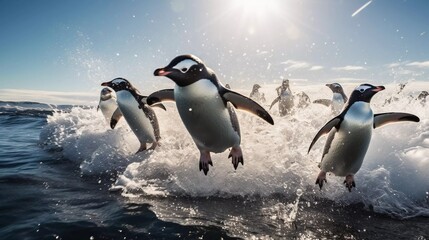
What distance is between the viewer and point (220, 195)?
5559 millimetres

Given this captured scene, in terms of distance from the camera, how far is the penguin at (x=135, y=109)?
7590mm

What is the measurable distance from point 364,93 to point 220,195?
8.81ft

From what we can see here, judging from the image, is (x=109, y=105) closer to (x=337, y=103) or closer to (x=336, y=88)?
(x=337, y=103)

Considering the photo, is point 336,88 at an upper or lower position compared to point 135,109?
upper

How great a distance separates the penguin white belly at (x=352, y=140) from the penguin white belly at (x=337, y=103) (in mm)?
7465

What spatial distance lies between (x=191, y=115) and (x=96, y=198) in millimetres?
1994

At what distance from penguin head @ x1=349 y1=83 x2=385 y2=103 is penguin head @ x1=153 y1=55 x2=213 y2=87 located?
2.46 metres

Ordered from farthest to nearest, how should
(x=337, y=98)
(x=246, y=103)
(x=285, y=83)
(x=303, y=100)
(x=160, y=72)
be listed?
(x=303, y=100) < (x=285, y=83) < (x=337, y=98) < (x=246, y=103) < (x=160, y=72)

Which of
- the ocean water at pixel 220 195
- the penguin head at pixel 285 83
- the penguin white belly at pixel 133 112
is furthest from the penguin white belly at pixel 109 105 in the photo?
the penguin head at pixel 285 83

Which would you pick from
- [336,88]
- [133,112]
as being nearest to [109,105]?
[133,112]

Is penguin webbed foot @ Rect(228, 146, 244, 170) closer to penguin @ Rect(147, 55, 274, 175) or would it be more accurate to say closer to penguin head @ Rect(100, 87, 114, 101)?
penguin @ Rect(147, 55, 274, 175)

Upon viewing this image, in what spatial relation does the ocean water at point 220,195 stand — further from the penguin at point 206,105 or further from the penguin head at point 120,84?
the penguin head at point 120,84

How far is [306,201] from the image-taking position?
541cm

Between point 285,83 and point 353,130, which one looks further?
point 285,83
